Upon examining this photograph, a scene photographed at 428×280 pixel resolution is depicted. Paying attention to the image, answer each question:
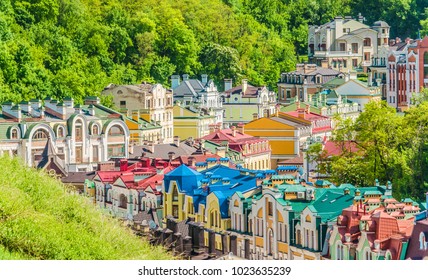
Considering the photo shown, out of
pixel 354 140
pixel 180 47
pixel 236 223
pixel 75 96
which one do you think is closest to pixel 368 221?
pixel 236 223

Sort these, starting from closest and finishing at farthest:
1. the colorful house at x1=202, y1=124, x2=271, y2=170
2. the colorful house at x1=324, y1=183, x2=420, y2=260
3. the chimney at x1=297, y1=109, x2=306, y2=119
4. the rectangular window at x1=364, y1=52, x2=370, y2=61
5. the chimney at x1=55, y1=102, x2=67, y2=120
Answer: the colorful house at x1=324, y1=183, x2=420, y2=260 → the chimney at x1=55, y1=102, x2=67, y2=120 → the colorful house at x1=202, y1=124, x2=271, y2=170 → the chimney at x1=297, y1=109, x2=306, y2=119 → the rectangular window at x1=364, y1=52, x2=370, y2=61

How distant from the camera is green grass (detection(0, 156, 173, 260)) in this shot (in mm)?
24703

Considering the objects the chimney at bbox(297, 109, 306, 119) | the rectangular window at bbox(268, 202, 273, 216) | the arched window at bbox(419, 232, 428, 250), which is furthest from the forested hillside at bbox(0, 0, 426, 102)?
the arched window at bbox(419, 232, 428, 250)

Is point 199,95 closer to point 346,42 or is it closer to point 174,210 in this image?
point 346,42

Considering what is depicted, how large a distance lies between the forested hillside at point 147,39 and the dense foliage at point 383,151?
63.9ft

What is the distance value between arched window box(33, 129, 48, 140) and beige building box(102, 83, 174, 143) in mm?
10268

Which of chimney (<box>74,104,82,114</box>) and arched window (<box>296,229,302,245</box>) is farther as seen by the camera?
chimney (<box>74,104,82,114</box>)

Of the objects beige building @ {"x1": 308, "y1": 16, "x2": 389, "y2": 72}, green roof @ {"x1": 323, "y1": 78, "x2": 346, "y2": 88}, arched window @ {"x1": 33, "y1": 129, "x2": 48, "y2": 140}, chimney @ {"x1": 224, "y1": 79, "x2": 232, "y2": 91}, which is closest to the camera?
arched window @ {"x1": 33, "y1": 129, "x2": 48, "y2": 140}

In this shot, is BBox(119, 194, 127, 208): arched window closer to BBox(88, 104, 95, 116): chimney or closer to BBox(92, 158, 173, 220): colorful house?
BBox(92, 158, 173, 220): colorful house

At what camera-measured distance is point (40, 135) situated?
59188 mm

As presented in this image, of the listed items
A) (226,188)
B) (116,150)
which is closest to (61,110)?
(116,150)

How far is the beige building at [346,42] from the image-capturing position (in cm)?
10075

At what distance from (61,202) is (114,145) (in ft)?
110

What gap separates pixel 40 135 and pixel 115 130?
3651 millimetres
